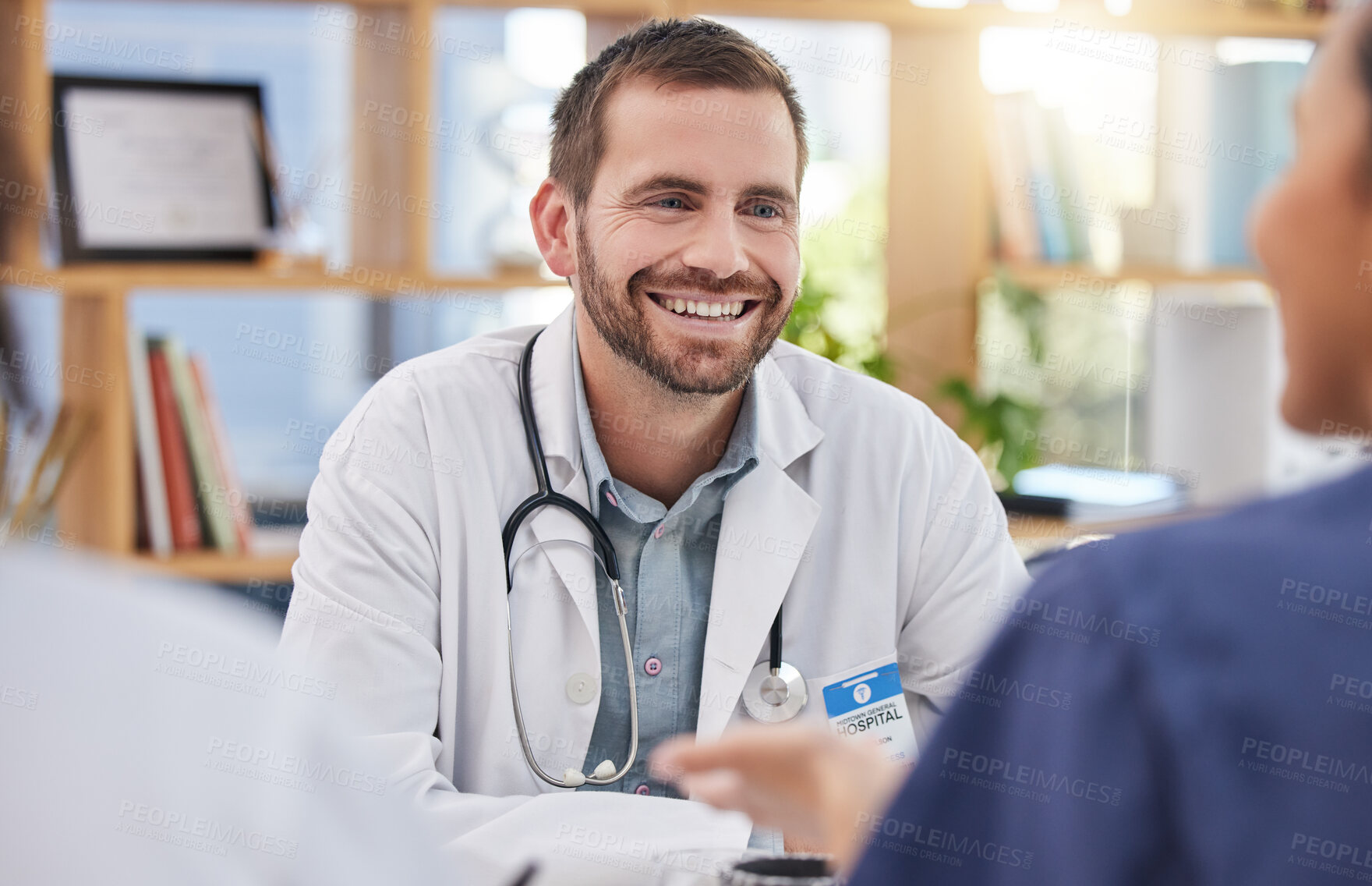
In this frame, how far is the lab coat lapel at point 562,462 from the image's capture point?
1.37m

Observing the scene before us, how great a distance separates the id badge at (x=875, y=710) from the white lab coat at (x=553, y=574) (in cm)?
2

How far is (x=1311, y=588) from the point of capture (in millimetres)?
446

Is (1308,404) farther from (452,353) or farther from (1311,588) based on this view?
(452,353)

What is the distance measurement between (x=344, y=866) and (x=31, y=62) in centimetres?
221

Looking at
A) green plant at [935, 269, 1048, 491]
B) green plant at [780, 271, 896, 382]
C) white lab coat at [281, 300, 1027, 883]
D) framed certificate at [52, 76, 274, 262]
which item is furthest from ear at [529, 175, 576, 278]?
green plant at [935, 269, 1048, 491]

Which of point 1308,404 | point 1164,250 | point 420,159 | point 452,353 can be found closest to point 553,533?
point 452,353

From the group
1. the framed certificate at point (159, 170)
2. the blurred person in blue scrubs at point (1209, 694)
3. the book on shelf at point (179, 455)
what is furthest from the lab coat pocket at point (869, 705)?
the framed certificate at point (159, 170)

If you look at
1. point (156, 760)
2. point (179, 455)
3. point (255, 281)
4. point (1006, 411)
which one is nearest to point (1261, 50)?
point (1006, 411)

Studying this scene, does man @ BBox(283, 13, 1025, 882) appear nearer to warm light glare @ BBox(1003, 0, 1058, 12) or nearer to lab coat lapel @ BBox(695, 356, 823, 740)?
lab coat lapel @ BBox(695, 356, 823, 740)

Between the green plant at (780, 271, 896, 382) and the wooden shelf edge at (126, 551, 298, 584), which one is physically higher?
the green plant at (780, 271, 896, 382)

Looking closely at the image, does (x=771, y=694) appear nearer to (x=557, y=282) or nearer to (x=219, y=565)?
(x=557, y=282)

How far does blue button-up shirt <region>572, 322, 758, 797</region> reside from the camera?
4.51 ft

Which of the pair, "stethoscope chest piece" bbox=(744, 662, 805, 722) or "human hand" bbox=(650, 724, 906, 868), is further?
"stethoscope chest piece" bbox=(744, 662, 805, 722)

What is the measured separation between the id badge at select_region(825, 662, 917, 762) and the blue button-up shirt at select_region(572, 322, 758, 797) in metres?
0.16
